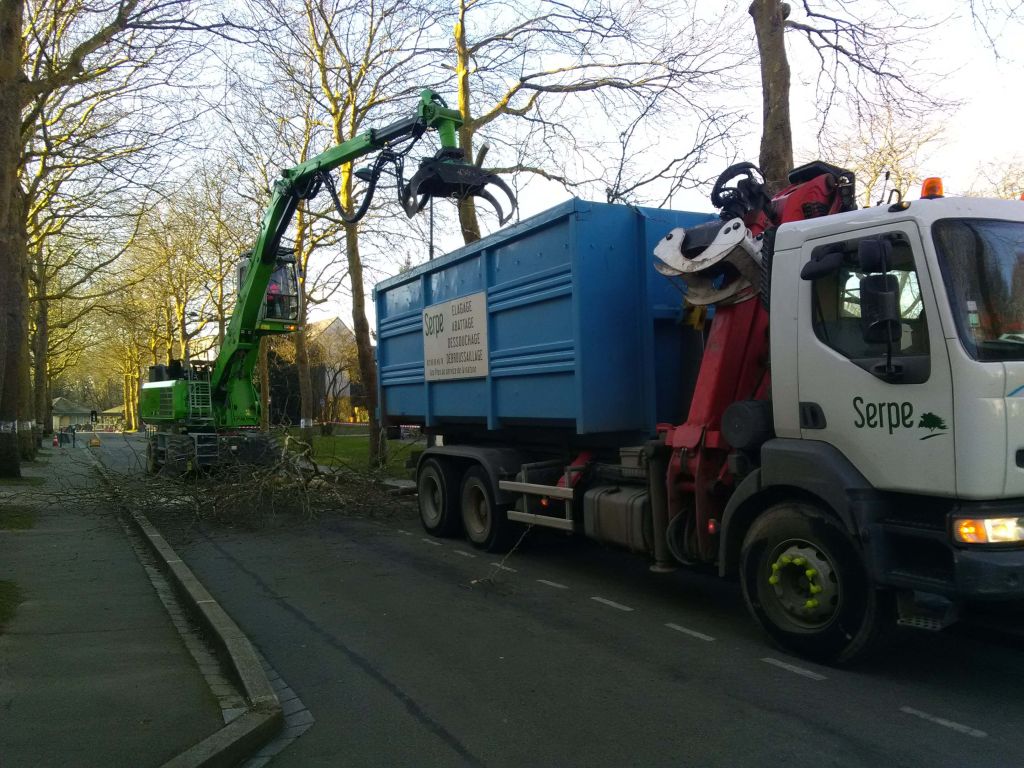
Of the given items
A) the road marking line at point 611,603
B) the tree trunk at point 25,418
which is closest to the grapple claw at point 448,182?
the road marking line at point 611,603

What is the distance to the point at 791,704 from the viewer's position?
465cm

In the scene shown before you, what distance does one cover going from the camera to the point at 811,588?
5180mm

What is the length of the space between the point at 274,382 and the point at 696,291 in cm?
4748

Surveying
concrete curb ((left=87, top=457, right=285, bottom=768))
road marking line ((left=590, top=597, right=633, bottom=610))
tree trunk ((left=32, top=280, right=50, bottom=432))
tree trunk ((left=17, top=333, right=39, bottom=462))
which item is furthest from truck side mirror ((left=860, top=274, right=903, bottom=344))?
tree trunk ((left=32, top=280, right=50, bottom=432))

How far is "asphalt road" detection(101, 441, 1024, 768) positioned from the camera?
4.14 meters

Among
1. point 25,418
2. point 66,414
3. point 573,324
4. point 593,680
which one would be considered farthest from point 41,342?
point 66,414

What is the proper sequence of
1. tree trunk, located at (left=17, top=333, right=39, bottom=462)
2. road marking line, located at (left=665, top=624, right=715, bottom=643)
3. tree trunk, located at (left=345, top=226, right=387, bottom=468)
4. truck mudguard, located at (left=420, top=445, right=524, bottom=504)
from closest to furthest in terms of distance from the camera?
road marking line, located at (left=665, top=624, right=715, bottom=643) → truck mudguard, located at (left=420, top=445, right=524, bottom=504) → tree trunk, located at (left=345, top=226, right=387, bottom=468) → tree trunk, located at (left=17, top=333, right=39, bottom=462)

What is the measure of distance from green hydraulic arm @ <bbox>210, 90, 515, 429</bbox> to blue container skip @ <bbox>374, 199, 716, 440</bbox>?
1.80 m

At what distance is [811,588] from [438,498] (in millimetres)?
6061

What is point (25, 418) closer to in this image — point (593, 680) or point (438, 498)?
point (438, 498)

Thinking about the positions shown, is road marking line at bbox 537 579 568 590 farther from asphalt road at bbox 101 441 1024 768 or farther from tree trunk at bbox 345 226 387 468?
tree trunk at bbox 345 226 387 468

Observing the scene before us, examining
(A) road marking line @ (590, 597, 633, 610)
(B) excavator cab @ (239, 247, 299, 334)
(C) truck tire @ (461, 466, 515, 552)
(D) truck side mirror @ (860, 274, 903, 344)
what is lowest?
(A) road marking line @ (590, 597, 633, 610)

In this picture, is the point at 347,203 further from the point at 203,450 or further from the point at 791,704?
the point at 791,704

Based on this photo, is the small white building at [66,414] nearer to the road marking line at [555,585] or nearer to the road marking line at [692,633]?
the road marking line at [555,585]
